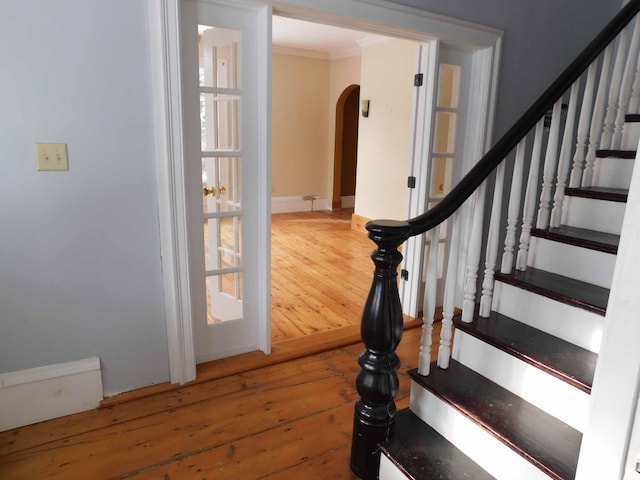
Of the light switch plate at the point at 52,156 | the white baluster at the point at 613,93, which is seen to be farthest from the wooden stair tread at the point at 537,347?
the light switch plate at the point at 52,156

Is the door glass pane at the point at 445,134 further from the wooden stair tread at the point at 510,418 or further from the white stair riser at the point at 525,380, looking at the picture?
the wooden stair tread at the point at 510,418

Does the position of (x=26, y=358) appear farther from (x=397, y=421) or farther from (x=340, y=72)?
(x=340, y=72)

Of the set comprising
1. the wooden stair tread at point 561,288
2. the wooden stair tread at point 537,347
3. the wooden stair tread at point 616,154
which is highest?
the wooden stair tread at point 616,154

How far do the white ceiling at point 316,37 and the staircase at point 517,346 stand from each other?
3.53 meters

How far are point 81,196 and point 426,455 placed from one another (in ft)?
6.03

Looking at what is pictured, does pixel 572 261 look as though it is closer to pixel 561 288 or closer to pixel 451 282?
pixel 561 288

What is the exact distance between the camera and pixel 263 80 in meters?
2.33

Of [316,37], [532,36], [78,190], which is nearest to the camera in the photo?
[78,190]

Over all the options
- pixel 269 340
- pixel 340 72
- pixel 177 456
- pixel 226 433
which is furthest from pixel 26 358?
pixel 340 72

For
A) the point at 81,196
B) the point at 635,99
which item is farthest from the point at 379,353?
the point at 635,99

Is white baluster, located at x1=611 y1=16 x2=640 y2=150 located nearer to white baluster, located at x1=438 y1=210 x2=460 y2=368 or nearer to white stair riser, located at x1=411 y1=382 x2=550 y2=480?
white baluster, located at x1=438 y1=210 x2=460 y2=368

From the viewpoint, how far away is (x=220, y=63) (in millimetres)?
2385

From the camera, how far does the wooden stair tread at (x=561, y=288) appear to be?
5.74ft

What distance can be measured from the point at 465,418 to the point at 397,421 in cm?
31
